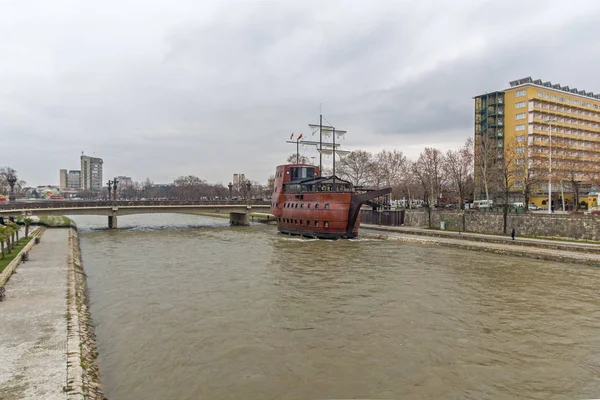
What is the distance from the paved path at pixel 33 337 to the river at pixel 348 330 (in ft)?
4.08

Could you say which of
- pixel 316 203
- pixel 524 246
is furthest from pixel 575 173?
pixel 316 203

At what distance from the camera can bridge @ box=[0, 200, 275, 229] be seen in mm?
50688

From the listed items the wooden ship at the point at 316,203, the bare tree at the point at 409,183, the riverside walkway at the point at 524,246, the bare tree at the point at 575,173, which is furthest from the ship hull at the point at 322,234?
the bare tree at the point at 575,173

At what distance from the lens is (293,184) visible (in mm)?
47844

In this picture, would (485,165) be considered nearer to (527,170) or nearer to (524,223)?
(527,170)

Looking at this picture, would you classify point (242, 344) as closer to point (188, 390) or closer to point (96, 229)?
point (188, 390)

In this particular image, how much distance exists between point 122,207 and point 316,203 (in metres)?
31.7

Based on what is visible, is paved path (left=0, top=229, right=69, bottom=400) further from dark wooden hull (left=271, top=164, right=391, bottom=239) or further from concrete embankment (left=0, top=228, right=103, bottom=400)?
dark wooden hull (left=271, top=164, right=391, bottom=239)

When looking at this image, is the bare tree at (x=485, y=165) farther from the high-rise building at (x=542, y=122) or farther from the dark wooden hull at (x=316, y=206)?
the dark wooden hull at (x=316, y=206)

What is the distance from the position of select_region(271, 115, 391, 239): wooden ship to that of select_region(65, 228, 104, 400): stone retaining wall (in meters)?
27.0

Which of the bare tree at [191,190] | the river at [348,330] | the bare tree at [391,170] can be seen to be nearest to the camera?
the river at [348,330]

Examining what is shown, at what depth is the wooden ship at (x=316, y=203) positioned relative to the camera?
3912cm

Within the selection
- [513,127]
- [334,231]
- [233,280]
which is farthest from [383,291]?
[513,127]

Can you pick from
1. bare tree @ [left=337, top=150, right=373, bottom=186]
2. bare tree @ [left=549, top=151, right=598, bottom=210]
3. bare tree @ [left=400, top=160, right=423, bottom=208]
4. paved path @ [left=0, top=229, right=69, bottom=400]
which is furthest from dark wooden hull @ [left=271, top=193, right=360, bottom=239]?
bare tree @ [left=337, top=150, right=373, bottom=186]
